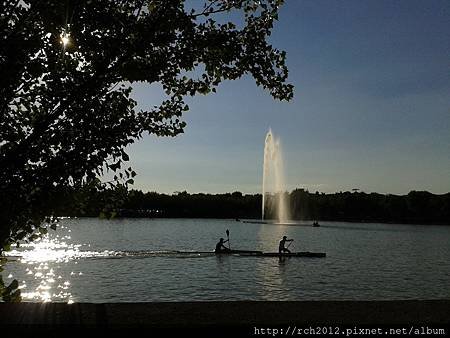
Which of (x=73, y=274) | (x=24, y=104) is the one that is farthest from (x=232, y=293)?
(x=24, y=104)

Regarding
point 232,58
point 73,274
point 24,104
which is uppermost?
point 232,58

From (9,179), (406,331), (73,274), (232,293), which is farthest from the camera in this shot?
(73,274)

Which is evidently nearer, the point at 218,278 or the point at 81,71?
the point at 81,71

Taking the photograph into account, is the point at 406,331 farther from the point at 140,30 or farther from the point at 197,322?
the point at 140,30

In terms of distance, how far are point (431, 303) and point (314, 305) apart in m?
1.56

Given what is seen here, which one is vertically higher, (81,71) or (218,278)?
(81,71)

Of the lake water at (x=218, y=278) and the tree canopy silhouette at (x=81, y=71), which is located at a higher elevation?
the tree canopy silhouette at (x=81, y=71)

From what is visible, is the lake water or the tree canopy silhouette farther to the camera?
the lake water

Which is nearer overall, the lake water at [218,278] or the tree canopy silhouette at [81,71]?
the tree canopy silhouette at [81,71]

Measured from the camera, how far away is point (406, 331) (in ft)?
17.2

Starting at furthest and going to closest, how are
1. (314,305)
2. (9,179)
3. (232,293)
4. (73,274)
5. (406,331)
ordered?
(73,274) < (232,293) < (9,179) < (314,305) < (406,331)

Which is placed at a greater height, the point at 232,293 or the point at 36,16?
the point at 36,16

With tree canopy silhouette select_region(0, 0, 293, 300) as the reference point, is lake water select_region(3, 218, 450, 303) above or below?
below

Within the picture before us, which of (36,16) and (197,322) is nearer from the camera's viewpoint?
(197,322)
